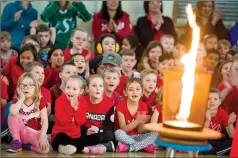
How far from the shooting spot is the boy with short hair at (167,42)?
6355mm

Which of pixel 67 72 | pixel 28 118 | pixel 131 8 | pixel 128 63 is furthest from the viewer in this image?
pixel 131 8

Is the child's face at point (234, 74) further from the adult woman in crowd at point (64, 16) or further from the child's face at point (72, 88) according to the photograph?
the adult woman in crowd at point (64, 16)

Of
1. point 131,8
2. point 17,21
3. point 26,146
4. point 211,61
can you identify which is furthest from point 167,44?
point 26,146

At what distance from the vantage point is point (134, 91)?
5141 mm

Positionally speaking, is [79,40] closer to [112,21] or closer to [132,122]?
[112,21]

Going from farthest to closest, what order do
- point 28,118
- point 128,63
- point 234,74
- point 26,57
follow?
point 128,63, point 234,74, point 26,57, point 28,118

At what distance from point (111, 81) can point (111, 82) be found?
10 mm

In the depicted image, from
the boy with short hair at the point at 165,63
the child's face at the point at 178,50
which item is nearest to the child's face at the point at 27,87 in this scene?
the boy with short hair at the point at 165,63

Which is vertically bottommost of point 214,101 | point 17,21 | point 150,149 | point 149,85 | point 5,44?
point 150,149

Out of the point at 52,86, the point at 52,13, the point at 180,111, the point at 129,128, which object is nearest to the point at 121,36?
the point at 52,13

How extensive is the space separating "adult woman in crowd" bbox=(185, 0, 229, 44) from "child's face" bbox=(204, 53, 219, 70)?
0.48 meters

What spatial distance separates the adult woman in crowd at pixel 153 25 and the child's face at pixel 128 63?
3.01 feet

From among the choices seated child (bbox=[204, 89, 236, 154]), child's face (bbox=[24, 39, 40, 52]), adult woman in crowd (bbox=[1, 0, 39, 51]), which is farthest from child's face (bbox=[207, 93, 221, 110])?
adult woman in crowd (bbox=[1, 0, 39, 51])

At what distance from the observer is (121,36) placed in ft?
21.7
